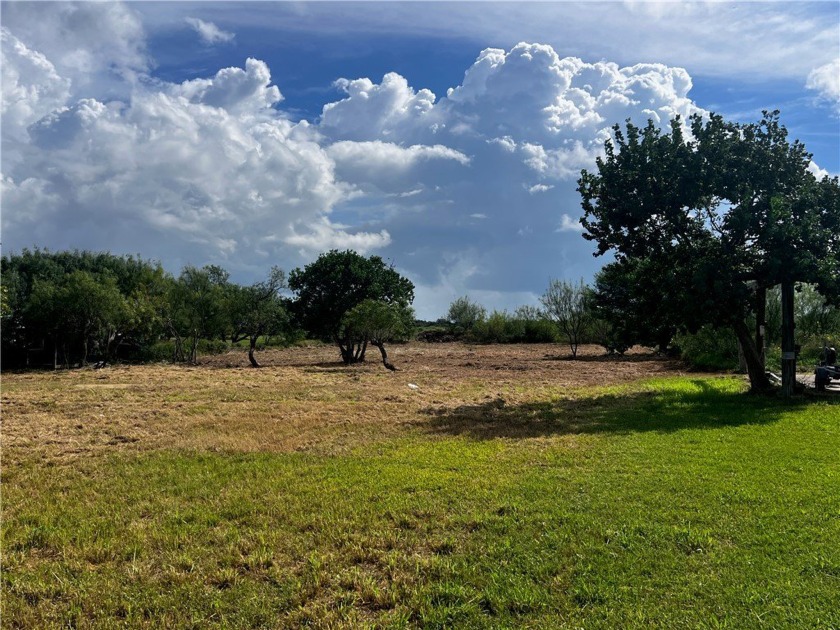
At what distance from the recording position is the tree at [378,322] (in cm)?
3588

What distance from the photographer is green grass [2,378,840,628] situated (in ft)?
14.9

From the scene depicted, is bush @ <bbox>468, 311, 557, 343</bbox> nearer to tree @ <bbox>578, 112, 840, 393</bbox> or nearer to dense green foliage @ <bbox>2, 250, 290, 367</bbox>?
dense green foliage @ <bbox>2, 250, 290, 367</bbox>

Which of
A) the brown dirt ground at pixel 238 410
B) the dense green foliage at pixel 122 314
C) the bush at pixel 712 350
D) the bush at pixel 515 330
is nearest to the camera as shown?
the brown dirt ground at pixel 238 410

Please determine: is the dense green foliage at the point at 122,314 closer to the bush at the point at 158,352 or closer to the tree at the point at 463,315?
the bush at the point at 158,352

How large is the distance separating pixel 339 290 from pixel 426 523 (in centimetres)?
3775

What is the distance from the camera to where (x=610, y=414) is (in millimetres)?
15047

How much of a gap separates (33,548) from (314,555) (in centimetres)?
323

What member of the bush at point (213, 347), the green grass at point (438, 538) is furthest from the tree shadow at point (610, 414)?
the bush at point (213, 347)

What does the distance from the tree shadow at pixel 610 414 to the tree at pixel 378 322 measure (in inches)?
704

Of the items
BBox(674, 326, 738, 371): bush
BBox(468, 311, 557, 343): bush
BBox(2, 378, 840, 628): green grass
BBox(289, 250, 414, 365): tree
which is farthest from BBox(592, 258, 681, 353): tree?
BBox(468, 311, 557, 343): bush

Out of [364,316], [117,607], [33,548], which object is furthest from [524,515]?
[364,316]

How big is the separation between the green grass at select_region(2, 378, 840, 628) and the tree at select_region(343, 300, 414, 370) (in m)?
25.3

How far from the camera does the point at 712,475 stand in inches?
318

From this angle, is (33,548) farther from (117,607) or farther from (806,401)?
(806,401)
